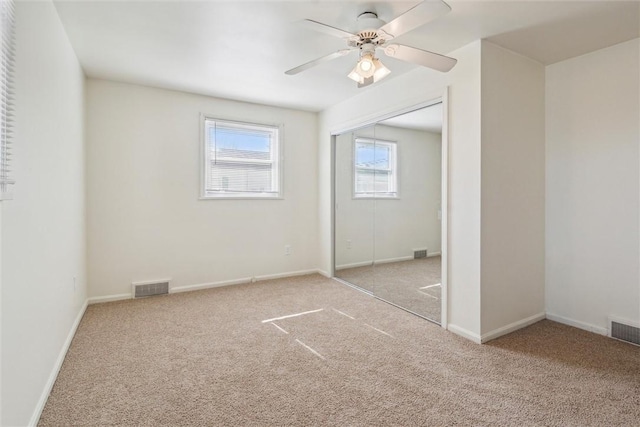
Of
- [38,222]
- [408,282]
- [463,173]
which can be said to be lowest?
[408,282]

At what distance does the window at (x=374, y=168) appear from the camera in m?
3.88

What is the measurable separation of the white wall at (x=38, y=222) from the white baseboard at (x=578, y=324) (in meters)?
3.91

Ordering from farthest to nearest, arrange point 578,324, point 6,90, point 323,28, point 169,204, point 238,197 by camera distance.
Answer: point 238,197 → point 169,204 → point 578,324 → point 323,28 → point 6,90

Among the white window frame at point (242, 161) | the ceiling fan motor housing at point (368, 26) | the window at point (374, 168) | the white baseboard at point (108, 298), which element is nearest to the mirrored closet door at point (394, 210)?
the window at point (374, 168)

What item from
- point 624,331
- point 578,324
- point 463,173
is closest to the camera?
point 624,331

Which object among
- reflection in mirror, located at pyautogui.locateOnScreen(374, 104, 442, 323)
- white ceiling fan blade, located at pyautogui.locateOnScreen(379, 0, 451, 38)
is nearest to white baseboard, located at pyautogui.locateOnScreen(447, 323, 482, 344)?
reflection in mirror, located at pyautogui.locateOnScreen(374, 104, 442, 323)

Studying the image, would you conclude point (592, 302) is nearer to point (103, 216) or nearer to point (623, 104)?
point (623, 104)

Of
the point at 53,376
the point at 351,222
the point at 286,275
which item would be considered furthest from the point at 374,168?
the point at 53,376

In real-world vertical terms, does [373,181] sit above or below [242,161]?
below

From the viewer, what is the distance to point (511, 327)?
112 inches

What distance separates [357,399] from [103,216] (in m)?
3.23

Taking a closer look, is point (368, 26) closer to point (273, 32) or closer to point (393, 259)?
point (273, 32)

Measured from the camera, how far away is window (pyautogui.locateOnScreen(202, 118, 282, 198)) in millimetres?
4176

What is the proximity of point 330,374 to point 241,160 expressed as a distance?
3030 mm
